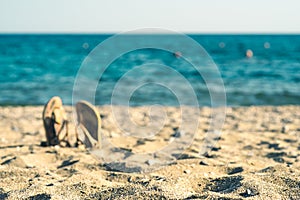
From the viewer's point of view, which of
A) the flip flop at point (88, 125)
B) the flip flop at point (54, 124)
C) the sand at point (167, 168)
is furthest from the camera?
the flip flop at point (54, 124)

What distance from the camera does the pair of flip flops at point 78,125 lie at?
16.3 ft

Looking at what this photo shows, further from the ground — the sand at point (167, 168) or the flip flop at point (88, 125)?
the flip flop at point (88, 125)

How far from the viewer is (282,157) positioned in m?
4.55

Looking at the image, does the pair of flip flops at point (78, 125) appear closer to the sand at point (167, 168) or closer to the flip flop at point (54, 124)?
the flip flop at point (54, 124)

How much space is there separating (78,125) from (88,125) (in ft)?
0.50

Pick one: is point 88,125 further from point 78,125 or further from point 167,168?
point 167,168

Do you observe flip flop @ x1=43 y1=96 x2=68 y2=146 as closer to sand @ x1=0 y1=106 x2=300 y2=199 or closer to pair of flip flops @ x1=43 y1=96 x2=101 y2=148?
pair of flip flops @ x1=43 y1=96 x2=101 y2=148

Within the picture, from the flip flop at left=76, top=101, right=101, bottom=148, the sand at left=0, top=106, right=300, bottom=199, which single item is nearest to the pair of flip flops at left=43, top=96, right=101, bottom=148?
the flip flop at left=76, top=101, right=101, bottom=148

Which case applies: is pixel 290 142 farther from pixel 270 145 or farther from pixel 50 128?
pixel 50 128

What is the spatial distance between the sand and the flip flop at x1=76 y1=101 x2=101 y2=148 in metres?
0.15

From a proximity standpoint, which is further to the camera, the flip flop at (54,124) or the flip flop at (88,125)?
the flip flop at (54,124)

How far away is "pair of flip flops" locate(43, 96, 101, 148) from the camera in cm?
497

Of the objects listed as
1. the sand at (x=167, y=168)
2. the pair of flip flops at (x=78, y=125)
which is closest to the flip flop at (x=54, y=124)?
the pair of flip flops at (x=78, y=125)

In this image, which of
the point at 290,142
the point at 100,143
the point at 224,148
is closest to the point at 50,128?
the point at 100,143
